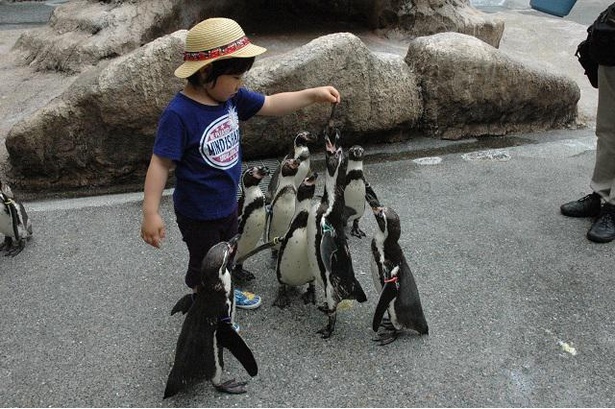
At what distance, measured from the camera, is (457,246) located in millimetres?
3148

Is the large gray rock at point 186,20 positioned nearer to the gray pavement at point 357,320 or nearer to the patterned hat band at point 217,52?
the gray pavement at point 357,320

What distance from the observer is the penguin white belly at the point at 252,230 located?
2.76 metres

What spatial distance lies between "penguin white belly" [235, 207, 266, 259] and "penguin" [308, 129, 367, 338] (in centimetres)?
48

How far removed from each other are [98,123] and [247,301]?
2.00 meters

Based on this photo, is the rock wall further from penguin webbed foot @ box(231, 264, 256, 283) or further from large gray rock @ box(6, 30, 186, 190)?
penguin webbed foot @ box(231, 264, 256, 283)

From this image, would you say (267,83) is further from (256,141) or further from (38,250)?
(38,250)

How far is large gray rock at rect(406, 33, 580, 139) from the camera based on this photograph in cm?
450

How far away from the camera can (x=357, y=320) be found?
2.51 m

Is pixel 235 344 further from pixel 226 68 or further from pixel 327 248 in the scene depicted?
pixel 226 68

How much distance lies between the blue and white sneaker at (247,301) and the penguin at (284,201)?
30 centimetres

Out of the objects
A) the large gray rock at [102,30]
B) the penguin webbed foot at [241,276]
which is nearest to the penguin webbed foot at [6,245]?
the penguin webbed foot at [241,276]

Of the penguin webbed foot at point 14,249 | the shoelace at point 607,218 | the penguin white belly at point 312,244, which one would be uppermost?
the penguin white belly at point 312,244

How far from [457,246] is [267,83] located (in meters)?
1.84

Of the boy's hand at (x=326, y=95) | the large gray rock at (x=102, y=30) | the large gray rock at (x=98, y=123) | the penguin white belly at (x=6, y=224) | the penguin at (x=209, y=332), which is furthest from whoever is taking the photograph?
the large gray rock at (x=102, y=30)
